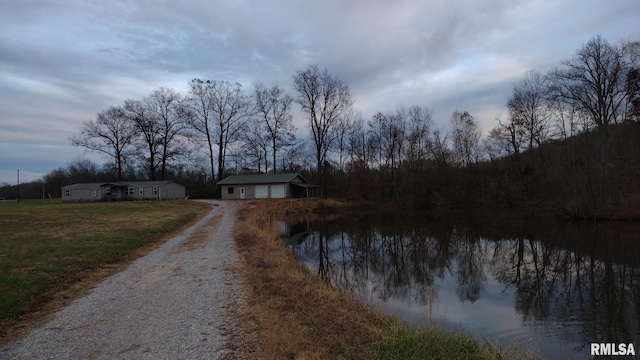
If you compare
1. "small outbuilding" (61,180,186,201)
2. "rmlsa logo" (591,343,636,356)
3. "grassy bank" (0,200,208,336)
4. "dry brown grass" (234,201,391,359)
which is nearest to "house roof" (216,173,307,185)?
"small outbuilding" (61,180,186,201)

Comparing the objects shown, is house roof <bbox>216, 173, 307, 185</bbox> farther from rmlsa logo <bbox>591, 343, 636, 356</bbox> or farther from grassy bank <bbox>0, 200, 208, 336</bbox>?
rmlsa logo <bbox>591, 343, 636, 356</bbox>

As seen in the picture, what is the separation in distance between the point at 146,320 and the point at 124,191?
5513 centimetres

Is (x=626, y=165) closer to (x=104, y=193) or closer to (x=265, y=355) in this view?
(x=265, y=355)

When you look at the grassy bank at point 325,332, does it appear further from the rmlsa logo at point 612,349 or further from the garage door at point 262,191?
the garage door at point 262,191

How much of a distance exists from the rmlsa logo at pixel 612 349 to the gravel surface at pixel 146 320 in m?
6.36

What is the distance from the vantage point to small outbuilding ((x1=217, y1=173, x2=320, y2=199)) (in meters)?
51.8

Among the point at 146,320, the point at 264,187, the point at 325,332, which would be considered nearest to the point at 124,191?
the point at 264,187

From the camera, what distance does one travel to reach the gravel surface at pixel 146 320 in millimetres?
5250

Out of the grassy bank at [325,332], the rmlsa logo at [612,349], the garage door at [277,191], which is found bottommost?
the rmlsa logo at [612,349]

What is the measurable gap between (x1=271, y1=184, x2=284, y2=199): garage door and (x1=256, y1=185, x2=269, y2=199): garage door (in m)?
0.82

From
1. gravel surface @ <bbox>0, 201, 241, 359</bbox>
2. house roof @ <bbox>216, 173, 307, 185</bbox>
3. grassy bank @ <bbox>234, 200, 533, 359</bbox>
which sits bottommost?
grassy bank @ <bbox>234, 200, 533, 359</bbox>

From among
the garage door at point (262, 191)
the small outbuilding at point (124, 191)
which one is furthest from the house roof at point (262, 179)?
the small outbuilding at point (124, 191)

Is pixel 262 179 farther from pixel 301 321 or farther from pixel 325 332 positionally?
pixel 325 332

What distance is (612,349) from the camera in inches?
280
